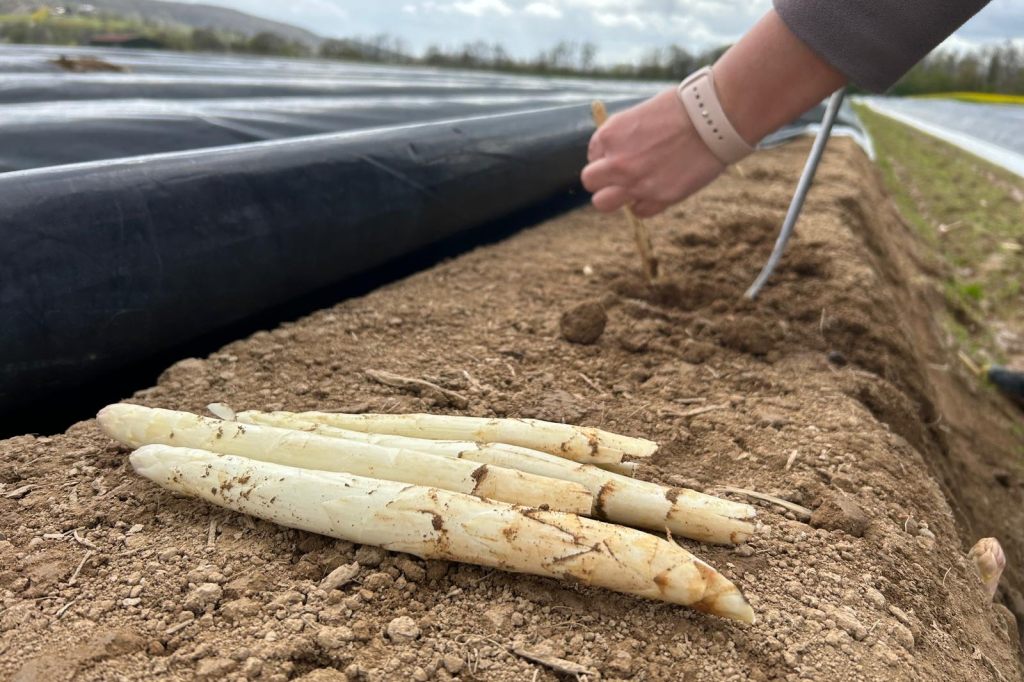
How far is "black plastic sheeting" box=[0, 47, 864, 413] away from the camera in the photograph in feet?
5.14

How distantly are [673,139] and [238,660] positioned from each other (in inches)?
59.4

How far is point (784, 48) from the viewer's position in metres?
1.47

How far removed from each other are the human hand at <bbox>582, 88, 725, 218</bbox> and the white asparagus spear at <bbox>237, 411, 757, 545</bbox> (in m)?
0.93

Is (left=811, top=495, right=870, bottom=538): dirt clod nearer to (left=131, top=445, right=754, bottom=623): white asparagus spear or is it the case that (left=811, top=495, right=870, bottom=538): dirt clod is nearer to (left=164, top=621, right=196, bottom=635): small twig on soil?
(left=131, top=445, right=754, bottom=623): white asparagus spear

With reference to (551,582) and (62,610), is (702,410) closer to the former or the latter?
(551,582)

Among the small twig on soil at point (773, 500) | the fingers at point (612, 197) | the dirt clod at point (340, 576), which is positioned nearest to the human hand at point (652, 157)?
the fingers at point (612, 197)

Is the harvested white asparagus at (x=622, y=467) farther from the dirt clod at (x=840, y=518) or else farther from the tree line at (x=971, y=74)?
the tree line at (x=971, y=74)

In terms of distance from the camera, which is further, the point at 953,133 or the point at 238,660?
the point at 953,133

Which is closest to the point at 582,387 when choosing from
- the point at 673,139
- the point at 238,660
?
the point at 673,139

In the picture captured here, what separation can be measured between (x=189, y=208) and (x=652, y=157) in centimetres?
126

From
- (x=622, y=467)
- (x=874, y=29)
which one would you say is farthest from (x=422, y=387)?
(x=874, y=29)

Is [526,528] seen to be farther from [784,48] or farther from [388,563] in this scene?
[784,48]

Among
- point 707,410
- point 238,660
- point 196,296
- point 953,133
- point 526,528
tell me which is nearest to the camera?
point 238,660

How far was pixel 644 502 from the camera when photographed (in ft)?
3.84
